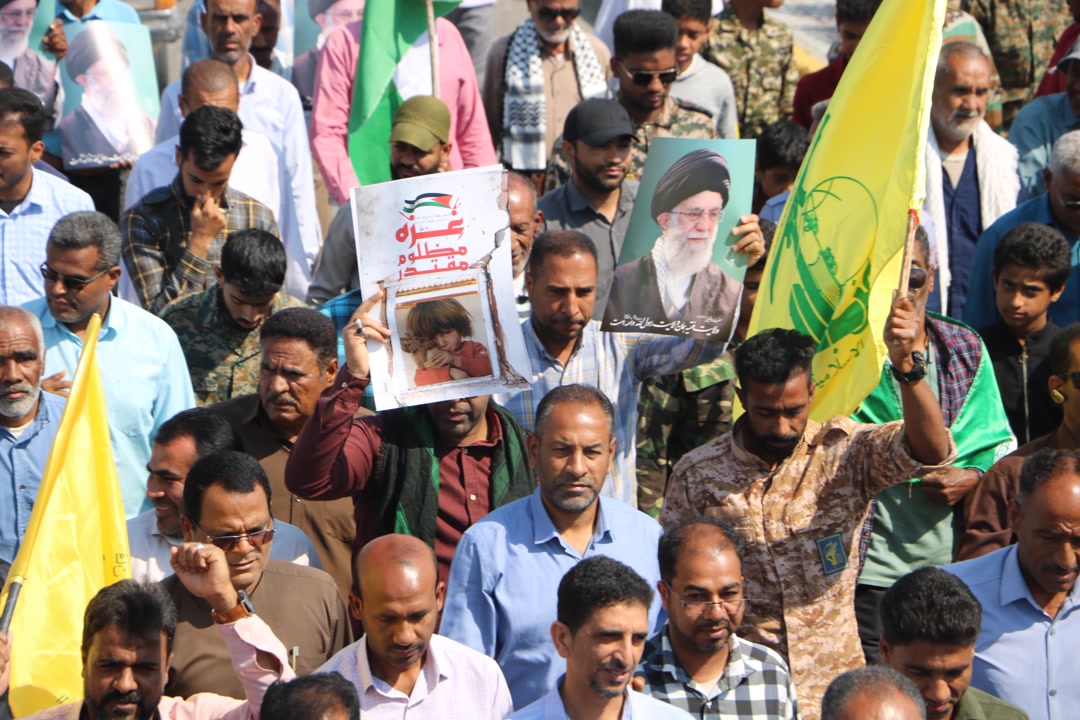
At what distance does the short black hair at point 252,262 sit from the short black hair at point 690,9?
3558 millimetres

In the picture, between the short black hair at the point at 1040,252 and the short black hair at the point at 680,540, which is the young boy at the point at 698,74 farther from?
the short black hair at the point at 680,540

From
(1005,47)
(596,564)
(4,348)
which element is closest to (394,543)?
(596,564)

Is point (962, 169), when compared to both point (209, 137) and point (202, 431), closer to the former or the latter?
point (209, 137)

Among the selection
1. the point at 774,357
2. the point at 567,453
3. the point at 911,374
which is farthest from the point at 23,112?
the point at 911,374

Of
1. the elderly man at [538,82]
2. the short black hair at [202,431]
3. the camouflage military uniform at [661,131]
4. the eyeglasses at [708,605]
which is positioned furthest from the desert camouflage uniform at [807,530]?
the elderly man at [538,82]

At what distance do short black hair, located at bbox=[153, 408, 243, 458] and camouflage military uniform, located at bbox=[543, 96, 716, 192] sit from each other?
3.12 meters

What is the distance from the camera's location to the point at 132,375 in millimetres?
7137

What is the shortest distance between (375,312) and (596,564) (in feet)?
4.87

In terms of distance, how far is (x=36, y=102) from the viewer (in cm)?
830

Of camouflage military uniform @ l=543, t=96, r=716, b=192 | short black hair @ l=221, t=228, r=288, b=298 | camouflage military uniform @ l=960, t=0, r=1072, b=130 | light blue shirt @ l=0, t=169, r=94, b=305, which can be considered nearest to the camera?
short black hair @ l=221, t=228, r=288, b=298

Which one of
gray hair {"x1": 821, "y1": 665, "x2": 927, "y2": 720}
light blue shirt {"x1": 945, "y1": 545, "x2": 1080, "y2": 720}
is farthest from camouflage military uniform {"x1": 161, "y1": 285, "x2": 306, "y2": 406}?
gray hair {"x1": 821, "y1": 665, "x2": 927, "y2": 720}

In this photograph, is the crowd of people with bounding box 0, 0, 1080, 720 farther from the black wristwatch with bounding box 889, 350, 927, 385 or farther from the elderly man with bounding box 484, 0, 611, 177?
the elderly man with bounding box 484, 0, 611, 177

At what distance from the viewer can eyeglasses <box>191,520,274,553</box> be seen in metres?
5.79

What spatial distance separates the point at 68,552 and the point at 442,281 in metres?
1.67
